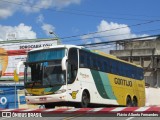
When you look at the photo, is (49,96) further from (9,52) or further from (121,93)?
(9,52)

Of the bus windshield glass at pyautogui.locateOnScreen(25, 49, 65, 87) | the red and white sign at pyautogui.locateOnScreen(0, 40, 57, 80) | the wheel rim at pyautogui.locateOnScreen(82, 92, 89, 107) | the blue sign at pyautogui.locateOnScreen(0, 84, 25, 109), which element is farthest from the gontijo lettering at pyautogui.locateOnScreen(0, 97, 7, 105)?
the wheel rim at pyautogui.locateOnScreen(82, 92, 89, 107)

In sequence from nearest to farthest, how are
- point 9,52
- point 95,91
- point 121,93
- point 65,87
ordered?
point 65,87 → point 95,91 → point 121,93 → point 9,52

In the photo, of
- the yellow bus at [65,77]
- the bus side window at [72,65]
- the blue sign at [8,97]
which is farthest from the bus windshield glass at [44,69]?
the blue sign at [8,97]

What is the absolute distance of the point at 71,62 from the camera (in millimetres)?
21844

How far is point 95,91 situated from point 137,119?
7.97 m

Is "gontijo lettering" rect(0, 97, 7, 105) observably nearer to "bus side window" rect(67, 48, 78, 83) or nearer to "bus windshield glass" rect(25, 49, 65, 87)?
"bus windshield glass" rect(25, 49, 65, 87)

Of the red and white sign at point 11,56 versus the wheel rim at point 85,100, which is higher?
the red and white sign at point 11,56

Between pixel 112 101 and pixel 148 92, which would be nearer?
pixel 112 101

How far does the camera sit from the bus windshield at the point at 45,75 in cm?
2145

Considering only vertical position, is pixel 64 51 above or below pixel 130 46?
below

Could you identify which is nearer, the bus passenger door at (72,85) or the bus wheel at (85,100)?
the bus passenger door at (72,85)

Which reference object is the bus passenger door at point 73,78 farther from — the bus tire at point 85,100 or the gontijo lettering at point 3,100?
the gontijo lettering at point 3,100

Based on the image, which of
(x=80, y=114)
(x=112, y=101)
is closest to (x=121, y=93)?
(x=112, y=101)

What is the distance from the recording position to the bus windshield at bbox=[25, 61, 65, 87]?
21.5 m
